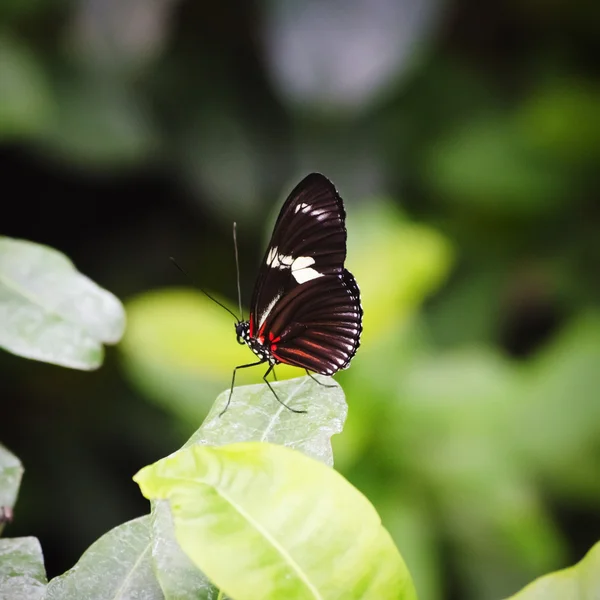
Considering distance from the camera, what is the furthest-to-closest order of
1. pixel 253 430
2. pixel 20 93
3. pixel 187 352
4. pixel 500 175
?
pixel 500 175 → pixel 20 93 → pixel 187 352 → pixel 253 430

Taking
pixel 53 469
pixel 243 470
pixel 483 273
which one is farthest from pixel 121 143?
pixel 243 470

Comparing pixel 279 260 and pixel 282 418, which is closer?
pixel 282 418

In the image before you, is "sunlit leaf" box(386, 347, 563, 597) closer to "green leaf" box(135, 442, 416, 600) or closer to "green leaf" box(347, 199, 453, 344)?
"green leaf" box(347, 199, 453, 344)

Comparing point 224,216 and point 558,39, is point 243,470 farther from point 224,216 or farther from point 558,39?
point 558,39

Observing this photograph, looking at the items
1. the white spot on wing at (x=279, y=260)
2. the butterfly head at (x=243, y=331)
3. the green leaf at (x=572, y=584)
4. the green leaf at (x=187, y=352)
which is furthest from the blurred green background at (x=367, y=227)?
the green leaf at (x=572, y=584)

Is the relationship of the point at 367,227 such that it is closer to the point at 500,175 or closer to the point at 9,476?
the point at 500,175

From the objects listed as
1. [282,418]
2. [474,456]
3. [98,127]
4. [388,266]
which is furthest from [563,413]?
[98,127]
